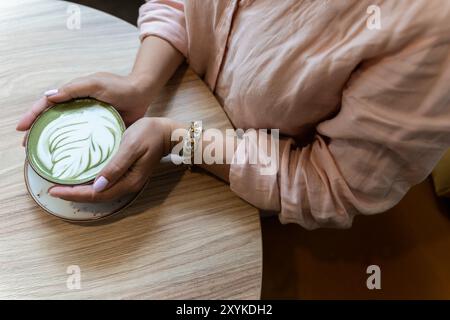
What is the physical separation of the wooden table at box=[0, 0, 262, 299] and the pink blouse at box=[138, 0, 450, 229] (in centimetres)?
6

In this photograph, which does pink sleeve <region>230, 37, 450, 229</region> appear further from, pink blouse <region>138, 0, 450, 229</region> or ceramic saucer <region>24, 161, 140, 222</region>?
ceramic saucer <region>24, 161, 140, 222</region>

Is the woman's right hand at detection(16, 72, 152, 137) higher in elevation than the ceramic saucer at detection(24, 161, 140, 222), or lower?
higher

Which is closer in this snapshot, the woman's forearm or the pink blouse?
the pink blouse

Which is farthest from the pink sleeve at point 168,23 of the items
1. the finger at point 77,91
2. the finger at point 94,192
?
the finger at point 94,192

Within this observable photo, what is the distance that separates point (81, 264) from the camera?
2.00 ft

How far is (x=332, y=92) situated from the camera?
1.87ft

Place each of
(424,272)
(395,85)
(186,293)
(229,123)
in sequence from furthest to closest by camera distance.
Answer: (424,272), (229,123), (186,293), (395,85)

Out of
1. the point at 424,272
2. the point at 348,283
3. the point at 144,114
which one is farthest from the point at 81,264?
the point at 424,272

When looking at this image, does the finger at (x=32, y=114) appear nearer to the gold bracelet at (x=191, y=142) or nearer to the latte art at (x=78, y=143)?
the latte art at (x=78, y=143)

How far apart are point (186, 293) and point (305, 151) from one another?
0.93 ft

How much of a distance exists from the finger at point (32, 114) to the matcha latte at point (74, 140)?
0.02 meters

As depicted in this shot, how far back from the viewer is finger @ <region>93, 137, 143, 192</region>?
1.95ft

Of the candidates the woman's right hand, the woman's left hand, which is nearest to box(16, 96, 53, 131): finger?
the woman's right hand

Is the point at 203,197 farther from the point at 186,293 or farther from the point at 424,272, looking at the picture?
the point at 424,272
